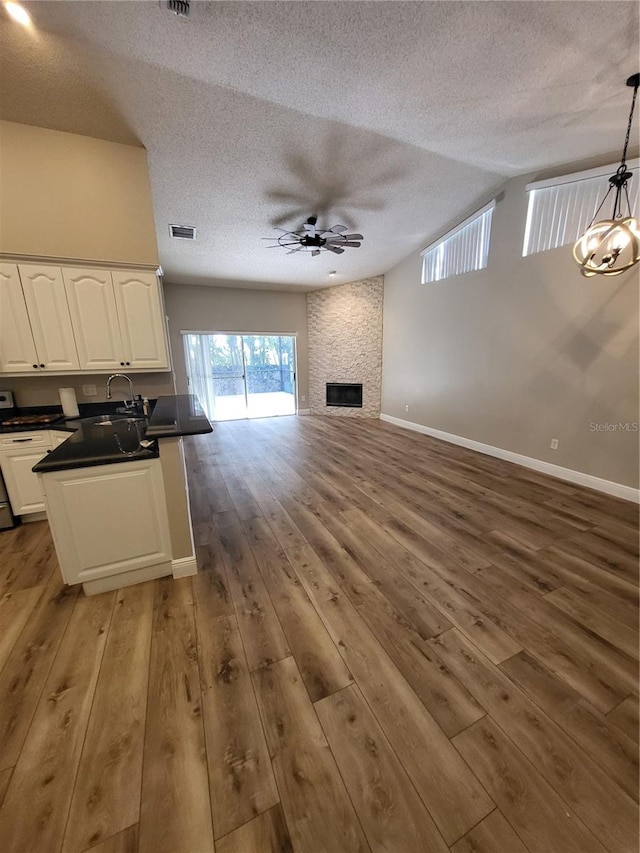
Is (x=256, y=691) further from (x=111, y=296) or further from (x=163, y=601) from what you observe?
(x=111, y=296)

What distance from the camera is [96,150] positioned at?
2490mm

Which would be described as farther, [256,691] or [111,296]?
[111,296]

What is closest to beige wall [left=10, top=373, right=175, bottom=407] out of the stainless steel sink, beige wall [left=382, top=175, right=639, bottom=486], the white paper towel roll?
the white paper towel roll

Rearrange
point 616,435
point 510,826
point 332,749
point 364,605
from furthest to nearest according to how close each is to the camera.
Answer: point 616,435, point 364,605, point 332,749, point 510,826

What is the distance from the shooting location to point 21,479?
2.60 m

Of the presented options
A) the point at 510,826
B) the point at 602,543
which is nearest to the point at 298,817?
the point at 510,826

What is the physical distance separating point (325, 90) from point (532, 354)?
331 centimetres

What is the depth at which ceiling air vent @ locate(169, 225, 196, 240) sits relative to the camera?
13.1ft

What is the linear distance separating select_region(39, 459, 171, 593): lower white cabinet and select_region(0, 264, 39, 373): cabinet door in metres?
1.60

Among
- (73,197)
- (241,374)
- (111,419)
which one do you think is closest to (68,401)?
(111,419)

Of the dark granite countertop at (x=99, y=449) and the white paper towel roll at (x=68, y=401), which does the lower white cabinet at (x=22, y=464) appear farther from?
the dark granite countertop at (x=99, y=449)

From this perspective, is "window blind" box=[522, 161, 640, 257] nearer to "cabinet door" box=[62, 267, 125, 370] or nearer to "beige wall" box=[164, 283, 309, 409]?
"cabinet door" box=[62, 267, 125, 370]

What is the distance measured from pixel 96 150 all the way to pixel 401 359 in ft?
16.6

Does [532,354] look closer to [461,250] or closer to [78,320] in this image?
[461,250]
